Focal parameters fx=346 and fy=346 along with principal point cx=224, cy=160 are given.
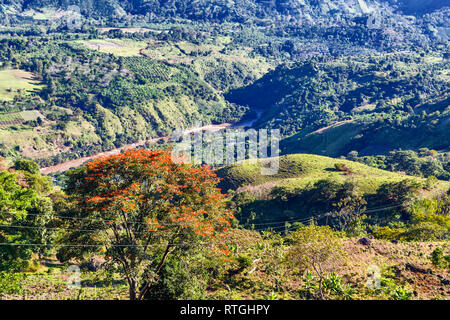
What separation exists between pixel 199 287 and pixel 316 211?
183ft

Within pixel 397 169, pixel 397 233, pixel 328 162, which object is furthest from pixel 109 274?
pixel 397 169

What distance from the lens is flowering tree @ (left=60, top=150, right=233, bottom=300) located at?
20969mm

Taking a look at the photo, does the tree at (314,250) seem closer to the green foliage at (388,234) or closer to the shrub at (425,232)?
the shrub at (425,232)

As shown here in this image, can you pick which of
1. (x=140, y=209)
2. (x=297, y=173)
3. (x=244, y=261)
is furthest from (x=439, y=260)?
(x=297, y=173)

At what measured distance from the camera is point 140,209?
22500 millimetres

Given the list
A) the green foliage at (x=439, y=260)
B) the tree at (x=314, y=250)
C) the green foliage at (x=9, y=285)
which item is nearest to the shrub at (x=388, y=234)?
the green foliage at (x=439, y=260)

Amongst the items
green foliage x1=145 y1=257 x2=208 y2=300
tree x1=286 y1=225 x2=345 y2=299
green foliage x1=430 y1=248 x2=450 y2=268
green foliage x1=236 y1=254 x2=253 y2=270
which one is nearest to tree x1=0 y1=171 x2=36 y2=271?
green foliage x1=145 y1=257 x2=208 y2=300

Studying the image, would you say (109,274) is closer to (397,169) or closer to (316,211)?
(316,211)

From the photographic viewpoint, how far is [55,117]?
612 ft

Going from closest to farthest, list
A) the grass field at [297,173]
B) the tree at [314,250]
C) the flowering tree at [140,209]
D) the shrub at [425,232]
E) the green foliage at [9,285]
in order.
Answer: the flowering tree at [140,209]
the green foliage at [9,285]
the tree at [314,250]
the shrub at [425,232]
the grass field at [297,173]

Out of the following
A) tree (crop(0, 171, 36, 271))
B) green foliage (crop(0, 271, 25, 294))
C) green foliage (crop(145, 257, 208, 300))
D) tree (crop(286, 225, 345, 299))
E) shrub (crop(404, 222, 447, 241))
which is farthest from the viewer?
shrub (crop(404, 222, 447, 241))

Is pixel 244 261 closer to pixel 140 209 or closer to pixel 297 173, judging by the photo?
pixel 140 209

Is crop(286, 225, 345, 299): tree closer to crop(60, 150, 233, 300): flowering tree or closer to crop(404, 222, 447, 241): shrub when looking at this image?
crop(60, 150, 233, 300): flowering tree

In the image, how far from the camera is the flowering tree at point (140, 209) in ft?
68.8
